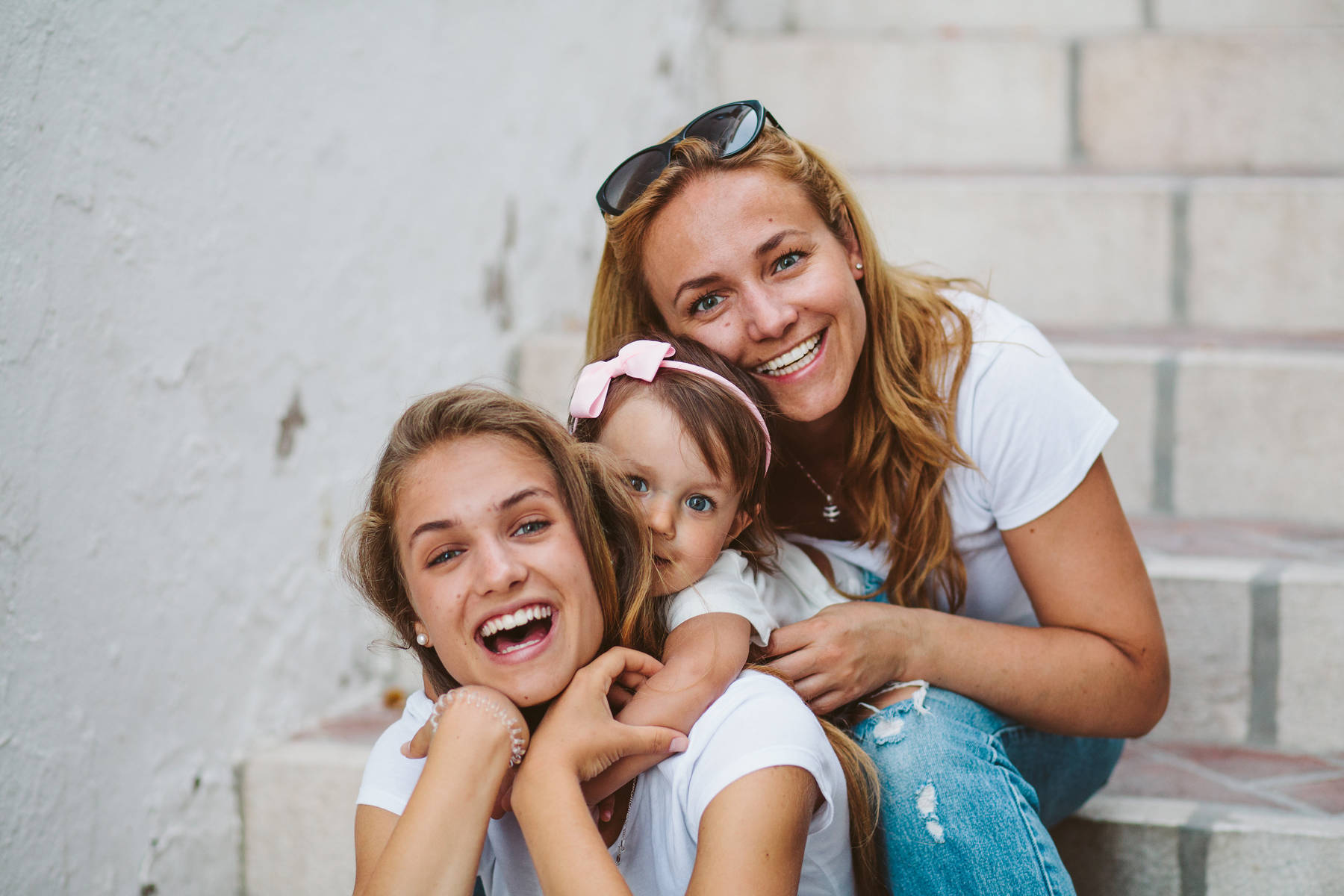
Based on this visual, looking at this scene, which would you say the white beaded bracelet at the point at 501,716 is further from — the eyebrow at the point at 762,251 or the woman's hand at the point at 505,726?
the eyebrow at the point at 762,251

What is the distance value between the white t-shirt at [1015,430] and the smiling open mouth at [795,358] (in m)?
0.22

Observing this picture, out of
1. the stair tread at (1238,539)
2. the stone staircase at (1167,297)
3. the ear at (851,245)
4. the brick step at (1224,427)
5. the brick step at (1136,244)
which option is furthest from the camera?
the brick step at (1136,244)

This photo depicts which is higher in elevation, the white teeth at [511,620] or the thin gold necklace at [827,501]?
the white teeth at [511,620]

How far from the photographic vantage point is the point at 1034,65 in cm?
339

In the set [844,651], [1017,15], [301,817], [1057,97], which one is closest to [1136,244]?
[1057,97]

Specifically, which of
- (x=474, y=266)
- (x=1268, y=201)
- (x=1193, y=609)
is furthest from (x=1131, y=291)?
(x=474, y=266)

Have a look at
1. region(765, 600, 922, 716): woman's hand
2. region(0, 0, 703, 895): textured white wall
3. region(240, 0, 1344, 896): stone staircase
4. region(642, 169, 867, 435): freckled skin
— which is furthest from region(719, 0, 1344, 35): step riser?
region(765, 600, 922, 716): woman's hand

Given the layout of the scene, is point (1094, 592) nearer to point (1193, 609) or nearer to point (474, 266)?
point (1193, 609)

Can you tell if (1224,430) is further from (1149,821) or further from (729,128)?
(729,128)

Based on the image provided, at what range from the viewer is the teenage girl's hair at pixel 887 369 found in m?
1.60

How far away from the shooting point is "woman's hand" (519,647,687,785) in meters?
1.21

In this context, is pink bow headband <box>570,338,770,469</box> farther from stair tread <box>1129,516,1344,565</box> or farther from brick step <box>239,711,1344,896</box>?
stair tread <box>1129,516,1344,565</box>

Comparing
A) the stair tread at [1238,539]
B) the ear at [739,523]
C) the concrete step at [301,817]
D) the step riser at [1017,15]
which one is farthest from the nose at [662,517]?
the step riser at [1017,15]

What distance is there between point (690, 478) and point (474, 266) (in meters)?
1.26
